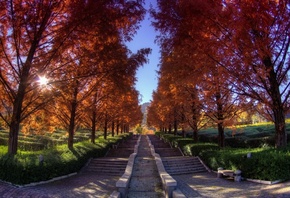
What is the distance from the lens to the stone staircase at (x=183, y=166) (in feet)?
45.2

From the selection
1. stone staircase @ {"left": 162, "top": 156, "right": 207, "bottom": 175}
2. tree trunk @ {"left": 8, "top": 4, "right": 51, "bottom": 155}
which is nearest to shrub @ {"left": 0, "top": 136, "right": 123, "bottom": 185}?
tree trunk @ {"left": 8, "top": 4, "right": 51, "bottom": 155}

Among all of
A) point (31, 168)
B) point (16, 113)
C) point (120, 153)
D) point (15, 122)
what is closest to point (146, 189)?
point (31, 168)

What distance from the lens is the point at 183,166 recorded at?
1448 cm

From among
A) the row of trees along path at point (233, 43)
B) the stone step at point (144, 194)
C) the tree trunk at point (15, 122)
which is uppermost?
the row of trees along path at point (233, 43)

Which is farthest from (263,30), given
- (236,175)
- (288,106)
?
(236,175)

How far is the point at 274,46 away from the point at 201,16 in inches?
103

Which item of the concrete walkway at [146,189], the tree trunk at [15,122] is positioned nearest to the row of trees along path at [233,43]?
the concrete walkway at [146,189]

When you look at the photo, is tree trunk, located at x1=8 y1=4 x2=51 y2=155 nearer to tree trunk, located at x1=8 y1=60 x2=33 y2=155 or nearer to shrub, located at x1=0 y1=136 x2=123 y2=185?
tree trunk, located at x1=8 y1=60 x2=33 y2=155

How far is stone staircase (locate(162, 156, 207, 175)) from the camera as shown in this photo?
45.2 feet

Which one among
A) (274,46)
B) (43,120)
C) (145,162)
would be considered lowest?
(145,162)

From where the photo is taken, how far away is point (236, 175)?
10320 millimetres

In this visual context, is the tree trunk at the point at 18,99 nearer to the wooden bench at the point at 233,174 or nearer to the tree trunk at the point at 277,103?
the wooden bench at the point at 233,174

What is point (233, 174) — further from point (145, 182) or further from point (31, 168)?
point (31, 168)

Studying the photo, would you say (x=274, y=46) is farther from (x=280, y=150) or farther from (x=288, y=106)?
(x=280, y=150)
